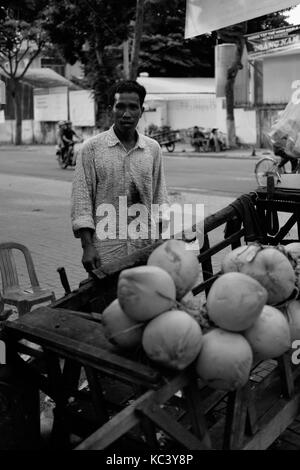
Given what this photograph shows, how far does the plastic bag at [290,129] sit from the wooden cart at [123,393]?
1.37 m

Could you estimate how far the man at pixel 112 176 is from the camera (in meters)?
2.95

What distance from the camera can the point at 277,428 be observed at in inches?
81.0

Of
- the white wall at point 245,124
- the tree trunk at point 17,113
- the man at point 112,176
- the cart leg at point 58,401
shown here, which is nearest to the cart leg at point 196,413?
the cart leg at point 58,401

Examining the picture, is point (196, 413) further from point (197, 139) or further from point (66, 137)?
point (197, 139)

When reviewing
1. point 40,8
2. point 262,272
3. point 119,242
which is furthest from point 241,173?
point 40,8

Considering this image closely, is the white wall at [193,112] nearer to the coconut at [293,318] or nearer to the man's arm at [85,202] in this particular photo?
the man's arm at [85,202]

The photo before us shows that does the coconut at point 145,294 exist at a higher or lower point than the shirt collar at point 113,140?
lower

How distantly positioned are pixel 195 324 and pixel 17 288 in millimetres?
3010

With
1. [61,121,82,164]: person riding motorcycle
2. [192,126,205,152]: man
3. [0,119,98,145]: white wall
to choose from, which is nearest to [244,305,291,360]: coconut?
[61,121,82,164]: person riding motorcycle

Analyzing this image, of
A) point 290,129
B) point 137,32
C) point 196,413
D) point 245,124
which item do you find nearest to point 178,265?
point 196,413

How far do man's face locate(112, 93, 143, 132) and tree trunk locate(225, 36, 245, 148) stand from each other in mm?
18006

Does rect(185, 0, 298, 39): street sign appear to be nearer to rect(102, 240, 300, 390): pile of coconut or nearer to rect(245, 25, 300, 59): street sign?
rect(102, 240, 300, 390): pile of coconut

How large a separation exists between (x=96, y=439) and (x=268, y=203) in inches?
78.6

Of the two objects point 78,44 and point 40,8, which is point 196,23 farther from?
point 40,8
